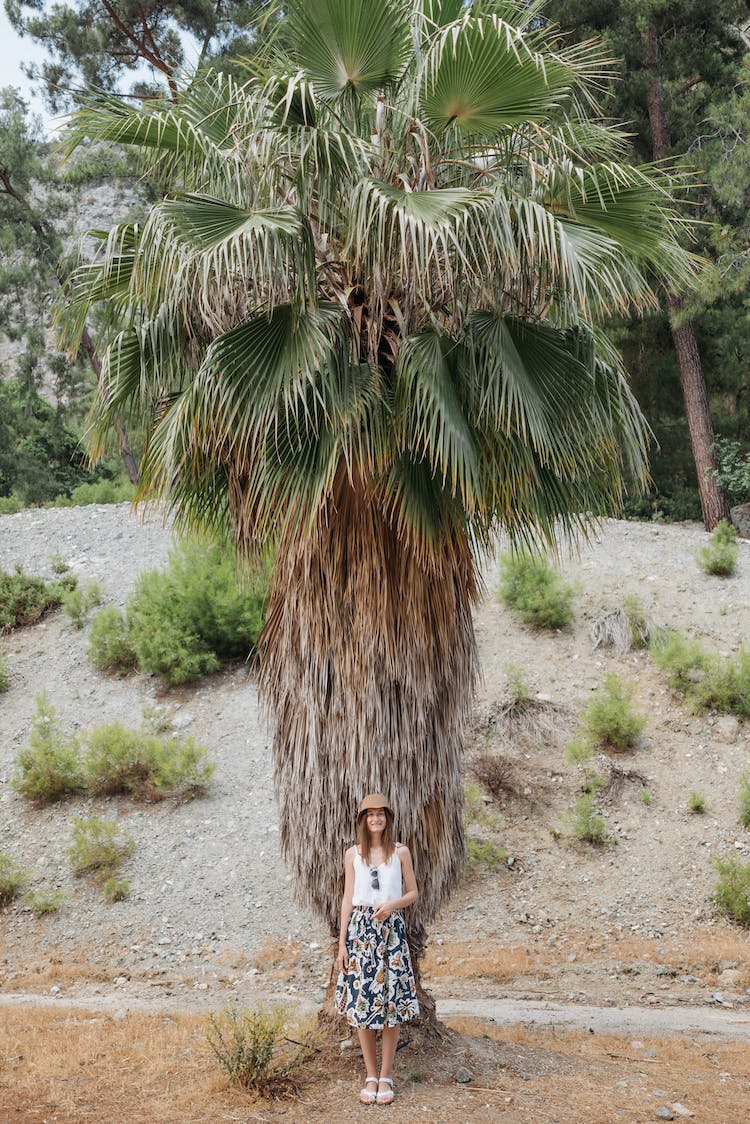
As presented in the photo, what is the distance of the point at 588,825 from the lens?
10.7 meters

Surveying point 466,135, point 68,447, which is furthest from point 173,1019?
point 68,447

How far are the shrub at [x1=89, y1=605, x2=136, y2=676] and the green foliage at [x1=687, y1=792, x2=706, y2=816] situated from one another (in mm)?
7986

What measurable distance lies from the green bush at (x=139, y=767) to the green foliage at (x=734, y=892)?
6.02m

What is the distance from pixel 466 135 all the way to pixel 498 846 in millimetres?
7825

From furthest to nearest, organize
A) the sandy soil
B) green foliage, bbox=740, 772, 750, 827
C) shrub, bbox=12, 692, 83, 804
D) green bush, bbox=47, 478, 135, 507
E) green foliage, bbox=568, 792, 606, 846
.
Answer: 1. green bush, bbox=47, 478, 135, 507
2. shrub, bbox=12, 692, 83, 804
3. green foliage, bbox=568, 792, 606, 846
4. green foliage, bbox=740, 772, 750, 827
5. the sandy soil

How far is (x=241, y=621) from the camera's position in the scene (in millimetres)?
13836

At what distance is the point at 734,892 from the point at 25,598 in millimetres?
11219

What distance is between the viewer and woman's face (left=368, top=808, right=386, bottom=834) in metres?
5.33

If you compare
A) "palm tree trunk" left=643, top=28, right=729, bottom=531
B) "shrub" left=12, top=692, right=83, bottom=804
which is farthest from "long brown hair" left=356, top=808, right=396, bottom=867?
"palm tree trunk" left=643, top=28, right=729, bottom=531

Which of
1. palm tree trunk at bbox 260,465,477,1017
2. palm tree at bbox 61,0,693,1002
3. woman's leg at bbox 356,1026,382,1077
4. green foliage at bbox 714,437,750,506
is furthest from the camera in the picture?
green foliage at bbox 714,437,750,506

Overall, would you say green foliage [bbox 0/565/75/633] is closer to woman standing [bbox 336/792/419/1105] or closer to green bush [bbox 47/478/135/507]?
green bush [bbox 47/478/135/507]

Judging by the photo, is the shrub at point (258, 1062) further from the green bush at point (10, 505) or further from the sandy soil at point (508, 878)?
the green bush at point (10, 505)

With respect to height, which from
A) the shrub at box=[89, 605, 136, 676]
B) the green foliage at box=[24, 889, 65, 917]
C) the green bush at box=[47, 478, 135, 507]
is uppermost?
the green bush at box=[47, 478, 135, 507]

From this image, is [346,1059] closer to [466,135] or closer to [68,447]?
[466,135]
